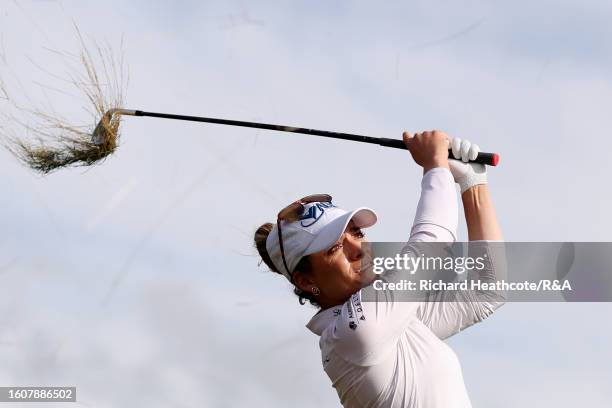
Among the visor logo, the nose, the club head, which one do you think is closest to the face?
the nose

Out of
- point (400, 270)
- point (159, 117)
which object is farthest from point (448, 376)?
point (159, 117)

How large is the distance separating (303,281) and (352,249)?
276 mm

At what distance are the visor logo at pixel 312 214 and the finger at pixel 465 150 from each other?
641 mm

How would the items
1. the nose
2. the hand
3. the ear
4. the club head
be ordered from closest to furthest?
1. the hand
2. the nose
3. the ear
4. the club head

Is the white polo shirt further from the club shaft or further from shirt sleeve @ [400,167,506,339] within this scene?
the club shaft

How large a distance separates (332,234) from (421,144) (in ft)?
1.75

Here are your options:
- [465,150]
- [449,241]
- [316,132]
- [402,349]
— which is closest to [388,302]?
[402,349]

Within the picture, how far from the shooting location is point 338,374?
12.2 ft

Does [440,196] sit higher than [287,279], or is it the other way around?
[440,196]

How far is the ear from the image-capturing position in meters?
3.94

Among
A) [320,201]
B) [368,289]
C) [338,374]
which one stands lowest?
[338,374]

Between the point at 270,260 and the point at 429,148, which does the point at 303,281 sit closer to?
the point at 270,260

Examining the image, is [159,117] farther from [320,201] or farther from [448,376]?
[448,376]

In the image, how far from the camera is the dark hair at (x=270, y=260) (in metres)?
3.93
